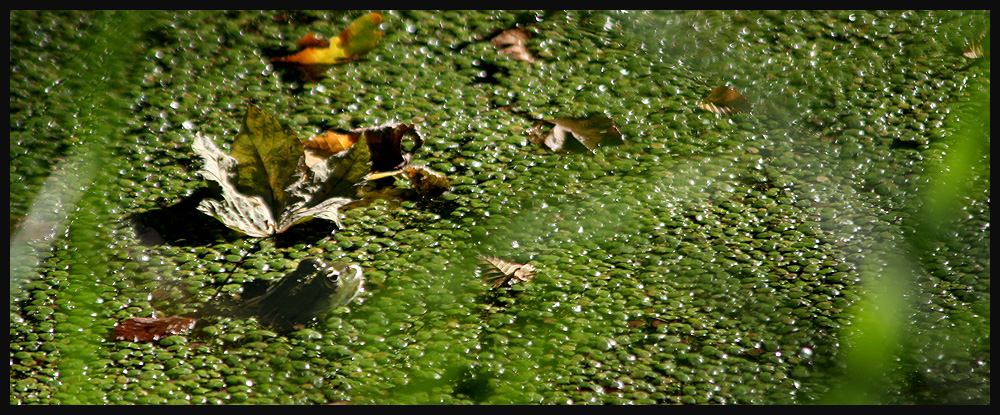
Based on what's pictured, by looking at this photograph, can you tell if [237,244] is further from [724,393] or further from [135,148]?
[724,393]

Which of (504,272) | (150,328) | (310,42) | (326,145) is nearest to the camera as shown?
(150,328)

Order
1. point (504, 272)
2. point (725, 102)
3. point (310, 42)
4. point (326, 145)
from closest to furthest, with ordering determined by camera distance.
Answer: point (504, 272) → point (326, 145) → point (725, 102) → point (310, 42)

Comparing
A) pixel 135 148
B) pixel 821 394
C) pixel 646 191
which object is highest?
pixel 135 148

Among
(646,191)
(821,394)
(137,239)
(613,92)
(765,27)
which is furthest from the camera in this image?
(765,27)

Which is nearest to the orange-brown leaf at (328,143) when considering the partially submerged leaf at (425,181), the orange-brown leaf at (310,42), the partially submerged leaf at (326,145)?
the partially submerged leaf at (326,145)

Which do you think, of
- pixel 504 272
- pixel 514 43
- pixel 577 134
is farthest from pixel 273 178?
pixel 514 43

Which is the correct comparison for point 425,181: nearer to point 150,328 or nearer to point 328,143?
point 328,143

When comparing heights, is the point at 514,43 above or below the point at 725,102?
above

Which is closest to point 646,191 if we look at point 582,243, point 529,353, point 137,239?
point 582,243
